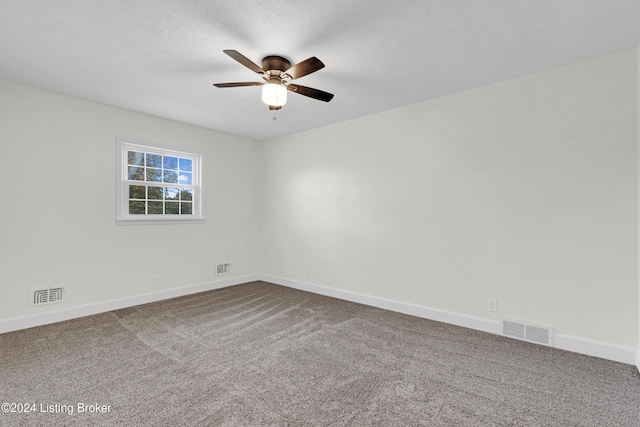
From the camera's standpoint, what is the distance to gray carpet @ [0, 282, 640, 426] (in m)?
1.83

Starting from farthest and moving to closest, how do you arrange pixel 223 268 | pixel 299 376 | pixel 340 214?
pixel 223 268
pixel 340 214
pixel 299 376

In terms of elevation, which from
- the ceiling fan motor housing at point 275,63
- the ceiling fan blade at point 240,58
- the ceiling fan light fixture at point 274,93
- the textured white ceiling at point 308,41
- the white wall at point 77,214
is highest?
the textured white ceiling at point 308,41

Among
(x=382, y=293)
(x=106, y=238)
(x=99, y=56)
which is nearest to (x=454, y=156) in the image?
(x=382, y=293)

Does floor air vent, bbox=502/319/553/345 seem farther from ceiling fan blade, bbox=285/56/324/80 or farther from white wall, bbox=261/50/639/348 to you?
ceiling fan blade, bbox=285/56/324/80

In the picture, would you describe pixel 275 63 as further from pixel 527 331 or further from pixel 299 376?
pixel 527 331

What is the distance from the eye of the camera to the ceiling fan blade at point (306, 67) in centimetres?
217

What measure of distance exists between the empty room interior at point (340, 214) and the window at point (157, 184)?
30mm

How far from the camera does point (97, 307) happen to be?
3629 mm

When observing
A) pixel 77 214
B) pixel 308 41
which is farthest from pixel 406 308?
pixel 77 214

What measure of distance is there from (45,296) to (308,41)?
12.4 ft

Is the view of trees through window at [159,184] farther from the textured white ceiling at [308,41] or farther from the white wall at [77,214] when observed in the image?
the textured white ceiling at [308,41]

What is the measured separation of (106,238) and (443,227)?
4068 millimetres

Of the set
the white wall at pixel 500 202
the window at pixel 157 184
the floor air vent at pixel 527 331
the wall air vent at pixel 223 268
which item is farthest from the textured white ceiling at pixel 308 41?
the wall air vent at pixel 223 268

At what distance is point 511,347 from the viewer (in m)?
2.76
